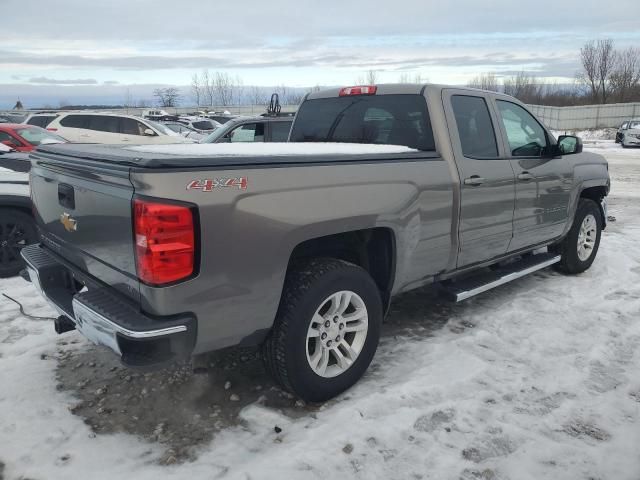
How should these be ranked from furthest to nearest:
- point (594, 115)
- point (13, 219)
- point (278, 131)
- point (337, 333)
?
point (594, 115), point (278, 131), point (13, 219), point (337, 333)

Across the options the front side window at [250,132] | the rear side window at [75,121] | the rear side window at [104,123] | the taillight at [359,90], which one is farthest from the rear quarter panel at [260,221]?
the rear side window at [75,121]

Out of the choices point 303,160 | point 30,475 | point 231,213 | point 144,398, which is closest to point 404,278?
point 303,160

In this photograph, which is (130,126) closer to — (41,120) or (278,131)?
(41,120)

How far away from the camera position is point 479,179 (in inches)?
154

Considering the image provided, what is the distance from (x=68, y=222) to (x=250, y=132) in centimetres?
713

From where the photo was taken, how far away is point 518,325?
173 inches

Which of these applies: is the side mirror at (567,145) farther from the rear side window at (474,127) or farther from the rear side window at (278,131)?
the rear side window at (278,131)

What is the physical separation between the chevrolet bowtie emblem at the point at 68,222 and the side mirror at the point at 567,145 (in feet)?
13.4

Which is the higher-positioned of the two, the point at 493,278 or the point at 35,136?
the point at 35,136

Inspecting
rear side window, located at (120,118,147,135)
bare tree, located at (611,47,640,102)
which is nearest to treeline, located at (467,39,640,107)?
bare tree, located at (611,47,640,102)

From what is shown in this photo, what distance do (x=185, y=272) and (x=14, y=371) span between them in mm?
2005

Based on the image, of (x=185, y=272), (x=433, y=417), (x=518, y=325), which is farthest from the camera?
(x=518, y=325)

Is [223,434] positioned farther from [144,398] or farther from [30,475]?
[30,475]

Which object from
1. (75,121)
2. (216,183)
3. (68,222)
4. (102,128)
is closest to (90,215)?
(68,222)
